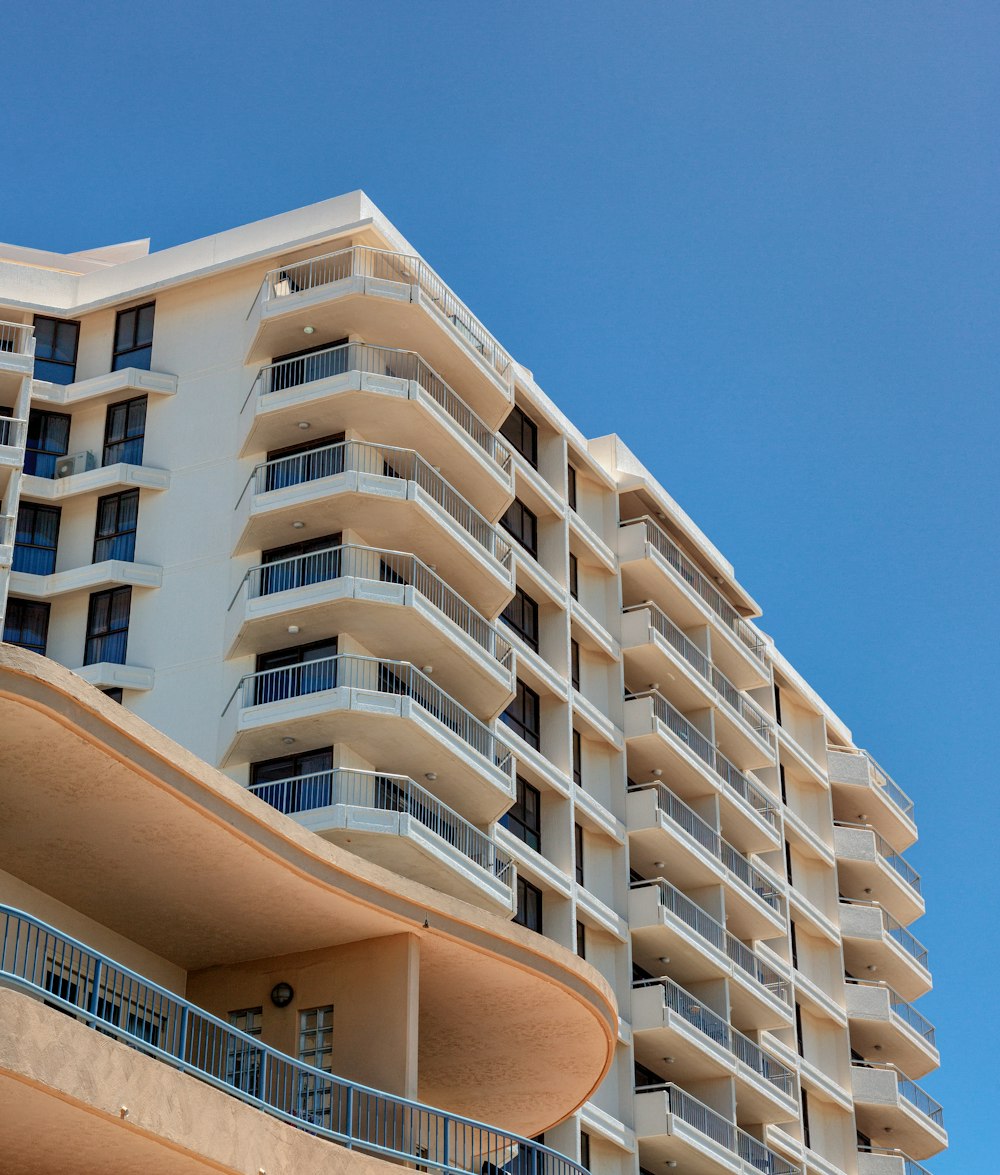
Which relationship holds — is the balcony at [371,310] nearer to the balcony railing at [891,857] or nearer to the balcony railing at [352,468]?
the balcony railing at [352,468]

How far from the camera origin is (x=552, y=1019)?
2786 centimetres

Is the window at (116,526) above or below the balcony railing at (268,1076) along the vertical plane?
above

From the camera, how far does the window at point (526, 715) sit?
2019 inches

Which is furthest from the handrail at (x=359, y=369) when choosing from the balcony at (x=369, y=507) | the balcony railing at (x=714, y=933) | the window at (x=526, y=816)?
the balcony railing at (x=714, y=933)

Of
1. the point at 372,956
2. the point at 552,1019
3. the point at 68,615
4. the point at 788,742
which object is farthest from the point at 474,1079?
the point at 788,742

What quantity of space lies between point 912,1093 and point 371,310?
119 feet

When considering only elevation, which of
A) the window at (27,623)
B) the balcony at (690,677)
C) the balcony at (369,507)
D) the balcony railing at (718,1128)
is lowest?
the balcony railing at (718,1128)

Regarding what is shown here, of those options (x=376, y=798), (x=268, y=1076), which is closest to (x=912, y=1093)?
(x=376, y=798)

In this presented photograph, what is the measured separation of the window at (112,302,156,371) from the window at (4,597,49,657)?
6.49m

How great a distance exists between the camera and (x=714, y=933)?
184 ft

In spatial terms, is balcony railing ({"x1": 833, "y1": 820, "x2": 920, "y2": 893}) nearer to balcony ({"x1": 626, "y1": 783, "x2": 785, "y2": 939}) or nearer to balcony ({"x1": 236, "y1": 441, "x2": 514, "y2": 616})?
balcony ({"x1": 626, "y1": 783, "x2": 785, "y2": 939})

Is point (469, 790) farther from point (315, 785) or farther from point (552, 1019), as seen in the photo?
point (552, 1019)

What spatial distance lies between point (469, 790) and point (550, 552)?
10899mm

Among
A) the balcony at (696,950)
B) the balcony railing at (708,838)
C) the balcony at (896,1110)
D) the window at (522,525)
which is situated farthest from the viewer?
the balcony at (896,1110)
